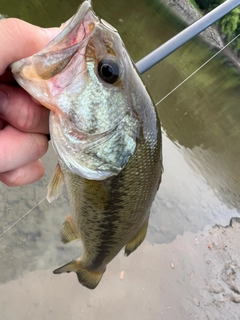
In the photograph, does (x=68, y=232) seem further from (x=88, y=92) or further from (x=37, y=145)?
(x=88, y=92)

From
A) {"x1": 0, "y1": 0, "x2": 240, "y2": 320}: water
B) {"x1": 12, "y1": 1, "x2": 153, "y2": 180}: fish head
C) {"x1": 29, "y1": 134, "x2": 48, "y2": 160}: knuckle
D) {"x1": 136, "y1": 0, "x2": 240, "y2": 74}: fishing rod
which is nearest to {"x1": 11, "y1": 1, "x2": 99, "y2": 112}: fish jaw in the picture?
{"x1": 12, "y1": 1, "x2": 153, "y2": 180}: fish head

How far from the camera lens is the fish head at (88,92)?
817 mm

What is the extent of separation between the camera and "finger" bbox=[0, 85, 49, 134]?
0.91m

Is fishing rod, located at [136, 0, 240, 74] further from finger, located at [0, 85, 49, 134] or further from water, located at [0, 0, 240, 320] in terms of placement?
water, located at [0, 0, 240, 320]

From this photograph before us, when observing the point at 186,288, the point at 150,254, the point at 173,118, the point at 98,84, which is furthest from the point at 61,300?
the point at 173,118

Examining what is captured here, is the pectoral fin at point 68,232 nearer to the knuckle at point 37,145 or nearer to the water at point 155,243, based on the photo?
the knuckle at point 37,145

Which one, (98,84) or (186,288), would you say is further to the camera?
(186,288)

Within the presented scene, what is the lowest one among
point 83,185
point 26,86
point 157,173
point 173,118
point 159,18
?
point 159,18

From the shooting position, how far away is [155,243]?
3.47 metres

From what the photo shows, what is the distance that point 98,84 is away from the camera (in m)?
0.93

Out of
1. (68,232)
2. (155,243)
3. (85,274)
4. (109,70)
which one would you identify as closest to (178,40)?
(109,70)

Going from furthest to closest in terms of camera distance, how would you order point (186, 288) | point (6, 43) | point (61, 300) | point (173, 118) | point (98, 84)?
1. point (173, 118)
2. point (186, 288)
3. point (61, 300)
4. point (98, 84)
5. point (6, 43)

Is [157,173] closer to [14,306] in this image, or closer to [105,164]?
[105,164]

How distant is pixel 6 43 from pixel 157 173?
2.00 feet
